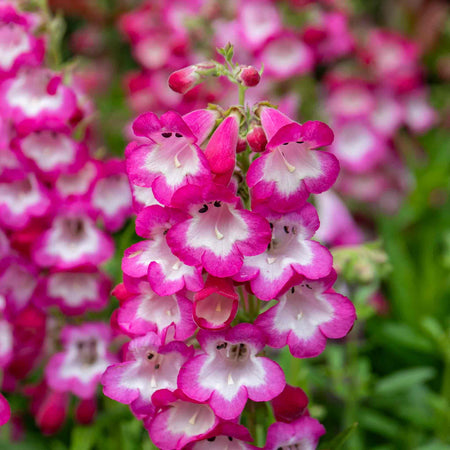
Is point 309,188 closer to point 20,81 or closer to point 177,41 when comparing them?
point 20,81

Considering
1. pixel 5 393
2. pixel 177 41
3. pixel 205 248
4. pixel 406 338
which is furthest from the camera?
pixel 177 41

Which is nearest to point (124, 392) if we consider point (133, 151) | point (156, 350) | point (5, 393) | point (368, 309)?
point (156, 350)

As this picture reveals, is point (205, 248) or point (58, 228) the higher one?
point (205, 248)

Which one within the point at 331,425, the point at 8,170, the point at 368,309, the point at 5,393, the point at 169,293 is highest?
the point at 169,293

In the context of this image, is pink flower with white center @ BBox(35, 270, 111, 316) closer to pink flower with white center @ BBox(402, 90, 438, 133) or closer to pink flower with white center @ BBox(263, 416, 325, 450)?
pink flower with white center @ BBox(263, 416, 325, 450)

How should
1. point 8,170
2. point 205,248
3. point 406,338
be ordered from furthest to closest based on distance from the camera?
point 406,338, point 8,170, point 205,248

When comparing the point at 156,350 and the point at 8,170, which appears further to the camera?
the point at 8,170

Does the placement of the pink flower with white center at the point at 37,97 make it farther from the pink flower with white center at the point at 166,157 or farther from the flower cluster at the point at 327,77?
the flower cluster at the point at 327,77

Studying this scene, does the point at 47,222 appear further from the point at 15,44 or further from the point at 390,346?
the point at 390,346

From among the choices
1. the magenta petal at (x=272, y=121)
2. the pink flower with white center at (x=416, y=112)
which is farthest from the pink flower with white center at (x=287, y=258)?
the pink flower with white center at (x=416, y=112)
